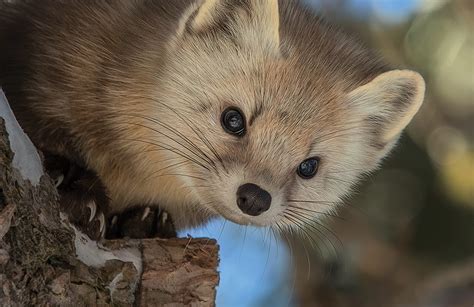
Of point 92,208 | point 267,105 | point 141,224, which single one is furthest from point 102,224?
point 267,105

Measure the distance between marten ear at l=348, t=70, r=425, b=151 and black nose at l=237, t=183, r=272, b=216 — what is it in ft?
2.41

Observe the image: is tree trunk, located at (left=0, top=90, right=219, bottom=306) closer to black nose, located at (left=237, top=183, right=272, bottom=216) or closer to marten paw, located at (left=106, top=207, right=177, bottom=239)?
black nose, located at (left=237, top=183, right=272, bottom=216)

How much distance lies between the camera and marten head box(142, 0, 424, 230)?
3494mm

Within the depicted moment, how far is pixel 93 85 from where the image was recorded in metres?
3.81

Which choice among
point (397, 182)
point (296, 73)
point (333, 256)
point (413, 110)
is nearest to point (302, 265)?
point (333, 256)

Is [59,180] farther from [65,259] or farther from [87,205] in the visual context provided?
[65,259]

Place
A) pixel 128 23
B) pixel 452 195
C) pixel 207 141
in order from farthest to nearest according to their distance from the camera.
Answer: pixel 452 195 < pixel 128 23 < pixel 207 141

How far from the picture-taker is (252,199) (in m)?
3.33

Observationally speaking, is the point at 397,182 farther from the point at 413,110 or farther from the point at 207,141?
the point at 207,141

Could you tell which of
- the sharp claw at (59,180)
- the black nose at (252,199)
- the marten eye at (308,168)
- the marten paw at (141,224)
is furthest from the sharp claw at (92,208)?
the marten eye at (308,168)

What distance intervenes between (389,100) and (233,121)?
0.83 meters

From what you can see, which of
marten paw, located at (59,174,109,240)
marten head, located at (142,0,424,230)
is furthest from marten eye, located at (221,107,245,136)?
marten paw, located at (59,174,109,240)

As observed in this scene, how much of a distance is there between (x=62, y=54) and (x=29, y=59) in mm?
140

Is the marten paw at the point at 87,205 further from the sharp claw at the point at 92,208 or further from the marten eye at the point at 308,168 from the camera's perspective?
the marten eye at the point at 308,168
